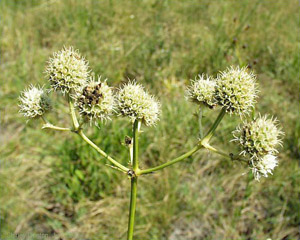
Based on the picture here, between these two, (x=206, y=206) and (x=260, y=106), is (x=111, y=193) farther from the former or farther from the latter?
(x=260, y=106)

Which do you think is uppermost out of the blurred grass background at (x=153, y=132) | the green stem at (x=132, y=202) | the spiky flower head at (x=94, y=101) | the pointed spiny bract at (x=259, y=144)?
the blurred grass background at (x=153, y=132)

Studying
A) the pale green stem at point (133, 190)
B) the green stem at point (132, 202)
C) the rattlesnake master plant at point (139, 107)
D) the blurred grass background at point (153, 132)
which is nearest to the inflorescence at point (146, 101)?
the rattlesnake master plant at point (139, 107)

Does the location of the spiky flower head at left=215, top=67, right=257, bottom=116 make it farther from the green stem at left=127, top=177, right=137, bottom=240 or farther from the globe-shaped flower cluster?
the green stem at left=127, top=177, right=137, bottom=240

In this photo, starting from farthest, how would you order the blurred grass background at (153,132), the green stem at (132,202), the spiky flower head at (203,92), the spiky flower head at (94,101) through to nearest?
the blurred grass background at (153,132)
the spiky flower head at (203,92)
the spiky flower head at (94,101)
the green stem at (132,202)

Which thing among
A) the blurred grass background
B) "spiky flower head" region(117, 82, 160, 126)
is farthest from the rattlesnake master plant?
the blurred grass background

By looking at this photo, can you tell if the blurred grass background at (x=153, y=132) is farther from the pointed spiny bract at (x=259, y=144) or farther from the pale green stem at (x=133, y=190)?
the pale green stem at (x=133, y=190)

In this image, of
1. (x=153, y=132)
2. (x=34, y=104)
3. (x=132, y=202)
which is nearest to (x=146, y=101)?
(x=132, y=202)

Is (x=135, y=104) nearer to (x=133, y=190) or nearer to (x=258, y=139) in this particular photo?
(x=133, y=190)
